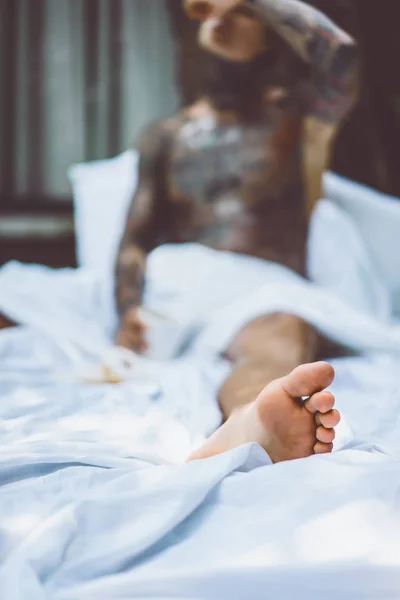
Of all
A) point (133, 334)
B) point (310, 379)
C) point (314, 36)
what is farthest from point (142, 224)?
point (310, 379)

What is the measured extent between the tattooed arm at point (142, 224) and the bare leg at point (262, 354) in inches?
12.8

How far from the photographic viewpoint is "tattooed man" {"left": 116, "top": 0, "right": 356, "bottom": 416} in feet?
4.16

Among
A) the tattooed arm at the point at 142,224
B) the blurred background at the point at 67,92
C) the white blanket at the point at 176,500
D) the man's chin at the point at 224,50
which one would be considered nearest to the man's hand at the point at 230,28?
the man's chin at the point at 224,50

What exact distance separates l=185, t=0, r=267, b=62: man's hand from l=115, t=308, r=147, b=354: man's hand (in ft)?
1.69

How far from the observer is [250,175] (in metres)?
1.34

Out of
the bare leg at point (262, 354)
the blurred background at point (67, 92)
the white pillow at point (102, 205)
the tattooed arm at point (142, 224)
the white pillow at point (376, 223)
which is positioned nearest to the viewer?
the bare leg at point (262, 354)

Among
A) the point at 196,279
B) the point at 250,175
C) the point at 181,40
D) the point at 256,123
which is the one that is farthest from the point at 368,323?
the point at 181,40

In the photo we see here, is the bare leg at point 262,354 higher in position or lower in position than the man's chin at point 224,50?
lower

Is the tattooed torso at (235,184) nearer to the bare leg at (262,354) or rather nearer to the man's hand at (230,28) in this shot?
the man's hand at (230,28)

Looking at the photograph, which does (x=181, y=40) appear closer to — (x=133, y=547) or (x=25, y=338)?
(x=25, y=338)

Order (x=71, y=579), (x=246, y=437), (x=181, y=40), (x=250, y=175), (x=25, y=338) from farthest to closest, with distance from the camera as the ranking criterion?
A: (x=181, y=40) < (x=250, y=175) < (x=25, y=338) < (x=246, y=437) < (x=71, y=579)

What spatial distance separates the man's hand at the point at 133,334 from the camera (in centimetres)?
106

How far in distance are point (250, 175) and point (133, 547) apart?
1016mm

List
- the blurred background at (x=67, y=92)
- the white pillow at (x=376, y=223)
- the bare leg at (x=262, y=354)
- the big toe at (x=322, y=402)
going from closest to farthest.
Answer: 1. the big toe at (x=322, y=402)
2. the bare leg at (x=262, y=354)
3. the white pillow at (x=376, y=223)
4. the blurred background at (x=67, y=92)
